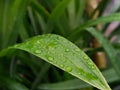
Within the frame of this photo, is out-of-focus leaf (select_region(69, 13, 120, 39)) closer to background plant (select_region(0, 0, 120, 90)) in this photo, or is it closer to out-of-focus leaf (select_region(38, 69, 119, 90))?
background plant (select_region(0, 0, 120, 90))

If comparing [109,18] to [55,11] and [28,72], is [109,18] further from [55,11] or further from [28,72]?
[28,72]

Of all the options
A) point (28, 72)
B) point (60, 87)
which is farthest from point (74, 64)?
point (28, 72)

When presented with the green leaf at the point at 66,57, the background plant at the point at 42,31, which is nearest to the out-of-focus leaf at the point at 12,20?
the background plant at the point at 42,31

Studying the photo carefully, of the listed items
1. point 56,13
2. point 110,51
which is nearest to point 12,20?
point 56,13

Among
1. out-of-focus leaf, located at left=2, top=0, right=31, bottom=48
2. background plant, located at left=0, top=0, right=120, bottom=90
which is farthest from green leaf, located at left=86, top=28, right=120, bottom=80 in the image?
out-of-focus leaf, located at left=2, top=0, right=31, bottom=48

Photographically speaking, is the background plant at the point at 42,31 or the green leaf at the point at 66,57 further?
the background plant at the point at 42,31

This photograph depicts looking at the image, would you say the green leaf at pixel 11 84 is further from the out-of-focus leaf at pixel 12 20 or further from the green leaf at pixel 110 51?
the green leaf at pixel 110 51
